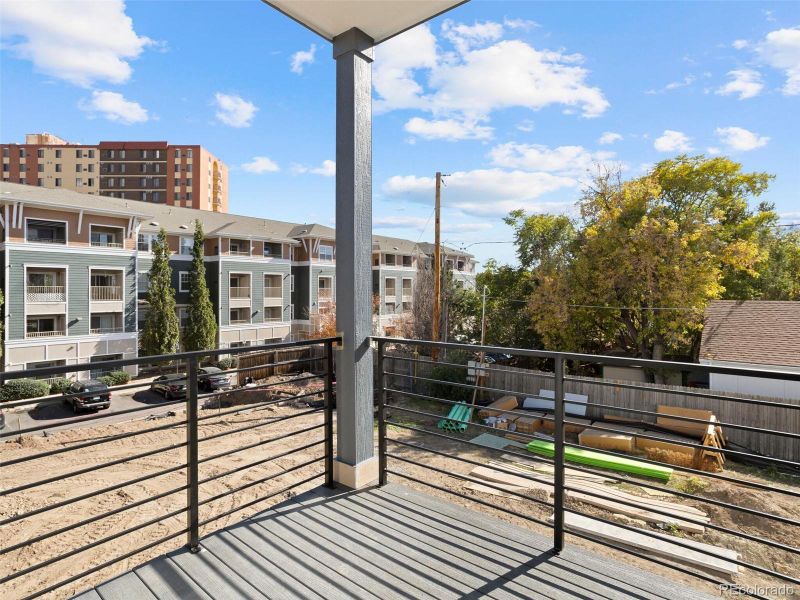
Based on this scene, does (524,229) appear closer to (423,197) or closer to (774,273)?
(423,197)

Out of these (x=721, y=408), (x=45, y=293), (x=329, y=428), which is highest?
(x=45, y=293)

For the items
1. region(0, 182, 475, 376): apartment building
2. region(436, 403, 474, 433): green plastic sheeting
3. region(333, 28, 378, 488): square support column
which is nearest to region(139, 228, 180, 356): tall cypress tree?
region(0, 182, 475, 376): apartment building

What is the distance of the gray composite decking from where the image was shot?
1.78 m

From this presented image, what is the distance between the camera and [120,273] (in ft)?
56.1

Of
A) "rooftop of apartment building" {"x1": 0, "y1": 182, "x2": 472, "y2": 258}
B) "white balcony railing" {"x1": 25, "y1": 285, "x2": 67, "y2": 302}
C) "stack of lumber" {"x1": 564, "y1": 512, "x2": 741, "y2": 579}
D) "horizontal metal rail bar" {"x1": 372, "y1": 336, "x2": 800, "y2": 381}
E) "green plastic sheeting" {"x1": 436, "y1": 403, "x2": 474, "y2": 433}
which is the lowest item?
"green plastic sheeting" {"x1": 436, "y1": 403, "x2": 474, "y2": 433}

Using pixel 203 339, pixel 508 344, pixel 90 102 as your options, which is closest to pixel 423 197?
pixel 508 344

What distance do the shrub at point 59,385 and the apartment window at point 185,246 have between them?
283 inches

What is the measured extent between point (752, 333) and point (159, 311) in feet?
64.7

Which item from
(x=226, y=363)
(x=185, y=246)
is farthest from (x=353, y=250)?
(x=185, y=246)

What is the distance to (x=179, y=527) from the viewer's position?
5.06 meters

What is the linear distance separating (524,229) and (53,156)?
148 ft

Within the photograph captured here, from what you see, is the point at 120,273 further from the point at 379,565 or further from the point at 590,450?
the point at 590,450

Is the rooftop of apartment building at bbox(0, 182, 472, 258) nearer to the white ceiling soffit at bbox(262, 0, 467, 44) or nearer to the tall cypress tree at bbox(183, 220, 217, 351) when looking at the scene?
the tall cypress tree at bbox(183, 220, 217, 351)

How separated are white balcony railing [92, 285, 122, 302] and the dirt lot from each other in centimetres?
755
